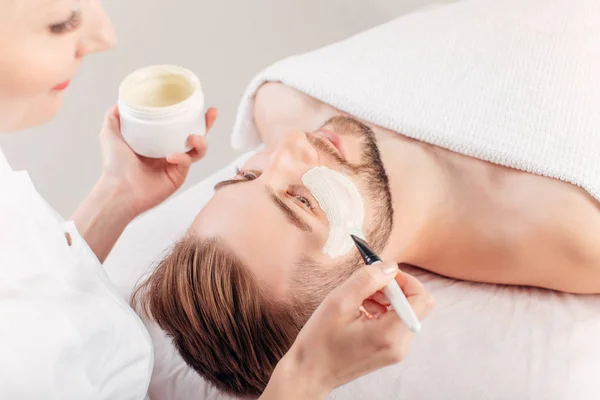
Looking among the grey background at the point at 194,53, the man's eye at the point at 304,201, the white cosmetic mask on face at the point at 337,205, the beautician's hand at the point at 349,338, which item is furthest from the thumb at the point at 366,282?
the grey background at the point at 194,53

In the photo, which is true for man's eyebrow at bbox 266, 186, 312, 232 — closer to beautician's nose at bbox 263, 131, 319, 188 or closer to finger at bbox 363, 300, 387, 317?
beautician's nose at bbox 263, 131, 319, 188

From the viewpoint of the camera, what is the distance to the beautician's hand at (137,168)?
1.16 metres

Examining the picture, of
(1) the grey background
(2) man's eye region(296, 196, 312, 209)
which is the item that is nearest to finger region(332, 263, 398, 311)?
(2) man's eye region(296, 196, 312, 209)

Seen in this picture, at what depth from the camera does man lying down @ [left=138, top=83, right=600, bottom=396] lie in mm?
929

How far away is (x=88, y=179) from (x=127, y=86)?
75cm

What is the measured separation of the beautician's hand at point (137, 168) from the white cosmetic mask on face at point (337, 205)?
11.5 inches

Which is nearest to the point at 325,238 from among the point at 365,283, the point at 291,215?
the point at 291,215

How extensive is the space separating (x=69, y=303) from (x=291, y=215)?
1.07 feet

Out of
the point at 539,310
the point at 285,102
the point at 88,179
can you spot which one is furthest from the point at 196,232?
the point at 88,179

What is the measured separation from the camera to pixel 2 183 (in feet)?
2.72

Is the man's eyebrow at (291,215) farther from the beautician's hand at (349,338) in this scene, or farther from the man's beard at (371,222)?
the beautician's hand at (349,338)

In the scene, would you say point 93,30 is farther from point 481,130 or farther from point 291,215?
point 481,130

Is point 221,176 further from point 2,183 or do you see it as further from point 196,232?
point 2,183

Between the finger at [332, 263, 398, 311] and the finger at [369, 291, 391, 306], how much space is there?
37mm
